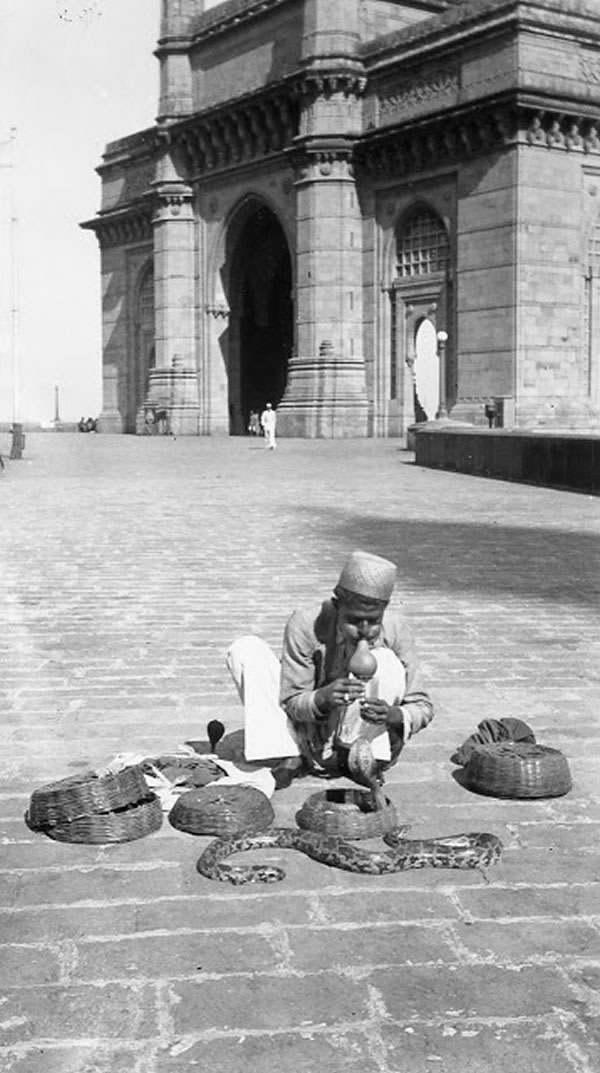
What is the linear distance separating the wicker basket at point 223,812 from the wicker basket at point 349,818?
14 centimetres

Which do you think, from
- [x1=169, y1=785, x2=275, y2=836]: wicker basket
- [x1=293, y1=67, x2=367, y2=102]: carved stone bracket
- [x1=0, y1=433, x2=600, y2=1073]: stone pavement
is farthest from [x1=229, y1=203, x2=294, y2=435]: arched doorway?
[x1=169, y1=785, x2=275, y2=836]: wicker basket

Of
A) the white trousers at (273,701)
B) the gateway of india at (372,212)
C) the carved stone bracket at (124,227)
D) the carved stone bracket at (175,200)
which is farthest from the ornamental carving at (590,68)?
the white trousers at (273,701)

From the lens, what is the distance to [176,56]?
46.7 m

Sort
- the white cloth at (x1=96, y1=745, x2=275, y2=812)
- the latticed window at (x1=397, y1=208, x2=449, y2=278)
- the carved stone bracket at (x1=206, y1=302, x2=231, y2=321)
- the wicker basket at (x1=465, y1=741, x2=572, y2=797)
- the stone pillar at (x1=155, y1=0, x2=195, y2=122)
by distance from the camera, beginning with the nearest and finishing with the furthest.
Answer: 1. the white cloth at (x1=96, y1=745, x2=275, y2=812)
2. the wicker basket at (x1=465, y1=741, x2=572, y2=797)
3. the latticed window at (x1=397, y1=208, x2=449, y2=278)
4. the stone pillar at (x1=155, y1=0, x2=195, y2=122)
5. the carved stone bracket at (x1=206, y1=302, x2=231, y2=321)

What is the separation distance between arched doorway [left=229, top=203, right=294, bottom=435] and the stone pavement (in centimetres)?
3625

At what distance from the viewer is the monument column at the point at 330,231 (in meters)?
39.0

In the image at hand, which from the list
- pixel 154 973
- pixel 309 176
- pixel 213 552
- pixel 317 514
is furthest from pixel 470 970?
pixel 309 176

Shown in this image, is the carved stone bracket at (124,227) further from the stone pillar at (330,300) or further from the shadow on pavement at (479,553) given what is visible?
the shadow on pavement at (479,553)

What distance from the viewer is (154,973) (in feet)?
10.8

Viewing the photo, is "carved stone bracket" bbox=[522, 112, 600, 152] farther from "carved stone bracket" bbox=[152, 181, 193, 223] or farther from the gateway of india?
"carved stone bracket" bbox=[152, 181, 193, 223]

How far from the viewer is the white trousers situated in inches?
185

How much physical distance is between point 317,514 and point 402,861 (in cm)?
1163

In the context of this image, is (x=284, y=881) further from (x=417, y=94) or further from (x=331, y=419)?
(x=417, y=94)

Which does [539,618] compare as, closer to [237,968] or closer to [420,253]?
[237,968]
